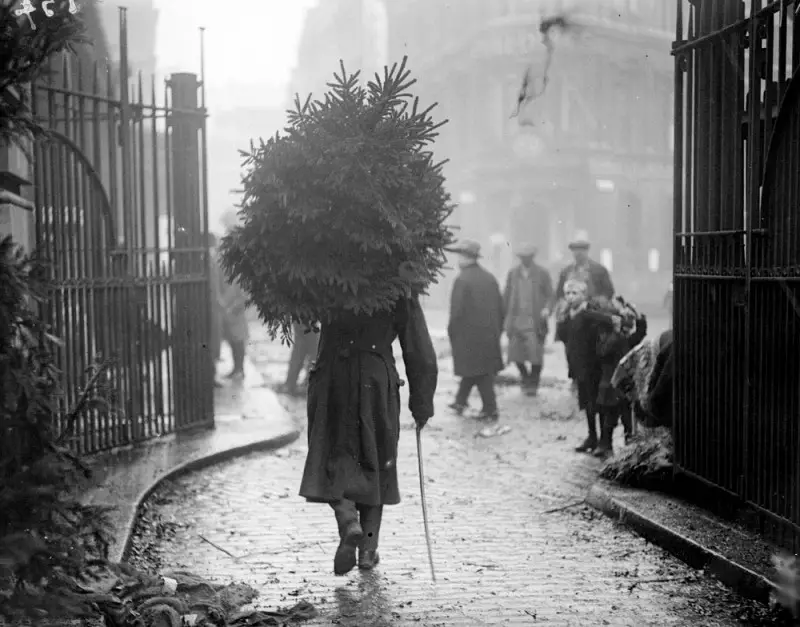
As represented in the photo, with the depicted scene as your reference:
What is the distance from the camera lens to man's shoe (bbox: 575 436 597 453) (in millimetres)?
10578

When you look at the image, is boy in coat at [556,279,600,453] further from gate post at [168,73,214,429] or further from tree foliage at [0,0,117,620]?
tree foliage at [0,0,117,620]

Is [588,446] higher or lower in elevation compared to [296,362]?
lower

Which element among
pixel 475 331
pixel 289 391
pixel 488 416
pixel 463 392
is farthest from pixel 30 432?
pixel 289 391

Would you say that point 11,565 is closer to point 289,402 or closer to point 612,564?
point 612,564

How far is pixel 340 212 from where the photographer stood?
6.14 metres

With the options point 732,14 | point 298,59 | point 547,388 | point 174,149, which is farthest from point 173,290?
point 298,59

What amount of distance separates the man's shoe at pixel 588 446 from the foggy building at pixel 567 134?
1314 inches

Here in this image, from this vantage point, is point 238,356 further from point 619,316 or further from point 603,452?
point 619,316

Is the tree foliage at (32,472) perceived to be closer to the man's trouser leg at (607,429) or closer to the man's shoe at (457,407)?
the man's trouser leg at (607,429)

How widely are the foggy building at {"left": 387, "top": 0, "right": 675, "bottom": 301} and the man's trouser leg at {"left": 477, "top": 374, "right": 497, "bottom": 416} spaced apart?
1197 inches

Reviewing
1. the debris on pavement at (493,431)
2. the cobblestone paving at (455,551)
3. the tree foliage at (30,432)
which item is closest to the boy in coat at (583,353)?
the cobblestone paving at (455,551)

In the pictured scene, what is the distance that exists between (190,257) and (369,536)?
18.3 feet

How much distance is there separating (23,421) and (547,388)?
13172mm

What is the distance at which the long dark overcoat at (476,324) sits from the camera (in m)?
13.7
